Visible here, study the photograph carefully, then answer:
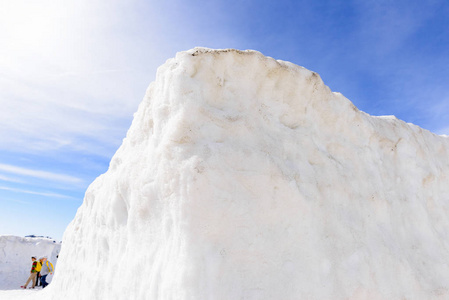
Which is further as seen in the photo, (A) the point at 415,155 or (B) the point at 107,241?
(A) the point at 415,155

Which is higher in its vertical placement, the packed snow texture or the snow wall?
the packed snow texture

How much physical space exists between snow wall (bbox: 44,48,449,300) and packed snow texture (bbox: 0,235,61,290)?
17625 mm

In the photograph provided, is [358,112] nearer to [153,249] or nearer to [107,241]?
[153,249]

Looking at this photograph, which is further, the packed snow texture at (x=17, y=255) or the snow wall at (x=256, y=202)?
the packed snow texture at (x=17, y=255)

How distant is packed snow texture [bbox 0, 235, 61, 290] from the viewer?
63.1 feet

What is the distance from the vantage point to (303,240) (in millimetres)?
3652

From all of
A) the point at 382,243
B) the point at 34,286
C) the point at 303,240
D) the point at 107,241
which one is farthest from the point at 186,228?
the point at 34,286

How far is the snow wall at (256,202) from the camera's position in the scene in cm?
331

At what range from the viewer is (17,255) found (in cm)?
2012

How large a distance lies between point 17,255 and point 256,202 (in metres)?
21.7

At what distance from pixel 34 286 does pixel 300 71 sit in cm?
1549

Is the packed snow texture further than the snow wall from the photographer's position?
Yes

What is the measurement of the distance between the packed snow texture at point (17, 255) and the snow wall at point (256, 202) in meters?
17.6

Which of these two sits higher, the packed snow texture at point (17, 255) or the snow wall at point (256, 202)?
the packed snow texture at point (17, 255)
